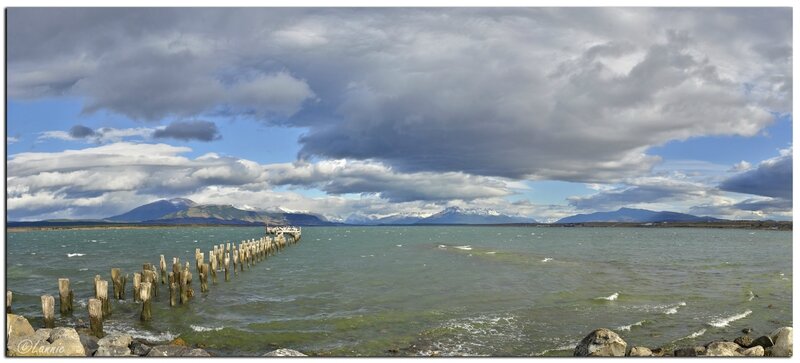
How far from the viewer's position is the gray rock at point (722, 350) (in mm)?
12969

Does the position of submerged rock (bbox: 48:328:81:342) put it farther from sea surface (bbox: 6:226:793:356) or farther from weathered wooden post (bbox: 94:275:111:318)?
weathered wooden post (bbox: 94:275:111:318)

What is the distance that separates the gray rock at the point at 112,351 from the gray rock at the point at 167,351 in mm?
532

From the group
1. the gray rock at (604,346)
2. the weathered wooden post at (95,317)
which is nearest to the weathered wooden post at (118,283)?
the weathered wooden post at (95,317)

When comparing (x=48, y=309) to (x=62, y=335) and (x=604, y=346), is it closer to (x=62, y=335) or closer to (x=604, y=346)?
(x=62, y=335)

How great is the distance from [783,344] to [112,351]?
1666 centimetres

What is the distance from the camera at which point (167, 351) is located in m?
13.4

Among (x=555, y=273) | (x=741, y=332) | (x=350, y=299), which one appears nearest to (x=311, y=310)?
(x=350, y=299)

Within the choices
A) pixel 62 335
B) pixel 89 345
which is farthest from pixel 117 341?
pixel 62 335

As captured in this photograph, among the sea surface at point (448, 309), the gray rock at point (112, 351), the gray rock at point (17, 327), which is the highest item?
the gray rock at point (17, 327)

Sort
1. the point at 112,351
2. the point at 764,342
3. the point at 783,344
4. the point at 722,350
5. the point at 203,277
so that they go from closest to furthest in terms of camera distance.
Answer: the point at 112,351, the point at 722,350, the point at 783,344, the point at 764,342, the point at 203,277

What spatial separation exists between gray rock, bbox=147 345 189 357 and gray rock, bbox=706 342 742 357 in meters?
13.1

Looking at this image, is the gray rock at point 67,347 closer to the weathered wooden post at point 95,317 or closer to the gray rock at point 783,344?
the weathered wooden post at point 95,317

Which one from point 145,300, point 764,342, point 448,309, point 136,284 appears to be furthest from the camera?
point 136,284

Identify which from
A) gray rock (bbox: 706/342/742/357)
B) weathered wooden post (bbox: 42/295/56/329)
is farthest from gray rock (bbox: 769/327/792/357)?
weathered wooden post (bbox: 42/295/56/329)
